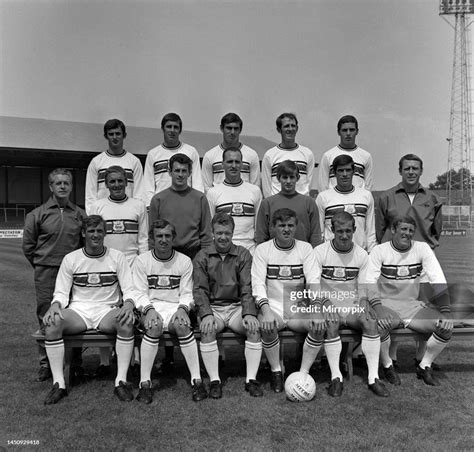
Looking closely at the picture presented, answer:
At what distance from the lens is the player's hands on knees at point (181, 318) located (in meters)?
3.67

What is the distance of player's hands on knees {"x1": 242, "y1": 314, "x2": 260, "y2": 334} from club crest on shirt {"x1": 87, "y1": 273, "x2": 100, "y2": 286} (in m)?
1.24

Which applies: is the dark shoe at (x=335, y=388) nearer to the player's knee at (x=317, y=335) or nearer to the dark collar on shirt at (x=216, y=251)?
the player's knee at (x=317, y=335)

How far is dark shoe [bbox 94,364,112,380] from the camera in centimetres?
409

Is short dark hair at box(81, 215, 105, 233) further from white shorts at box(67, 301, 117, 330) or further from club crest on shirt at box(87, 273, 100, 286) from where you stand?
white shorts at box(67, 301, 117, 330)

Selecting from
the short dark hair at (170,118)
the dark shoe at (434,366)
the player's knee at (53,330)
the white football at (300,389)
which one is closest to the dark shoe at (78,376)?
the player's knee at (53,330)

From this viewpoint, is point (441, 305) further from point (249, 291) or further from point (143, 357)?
point (143, 357)

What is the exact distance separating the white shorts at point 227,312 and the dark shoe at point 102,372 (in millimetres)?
1098

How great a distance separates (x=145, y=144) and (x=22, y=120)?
7257 mm

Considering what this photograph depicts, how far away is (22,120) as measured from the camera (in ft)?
92.0

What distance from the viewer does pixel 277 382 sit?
3.74 meters

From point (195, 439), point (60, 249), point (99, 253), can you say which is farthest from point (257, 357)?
point (60, 249)

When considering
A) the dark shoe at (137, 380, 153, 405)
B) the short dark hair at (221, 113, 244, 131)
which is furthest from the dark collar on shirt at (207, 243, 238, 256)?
the short dark hair at (221, 113, 244, 131)

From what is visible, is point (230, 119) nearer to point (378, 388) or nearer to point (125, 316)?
point (125, 316)

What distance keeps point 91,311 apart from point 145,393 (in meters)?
0.80
